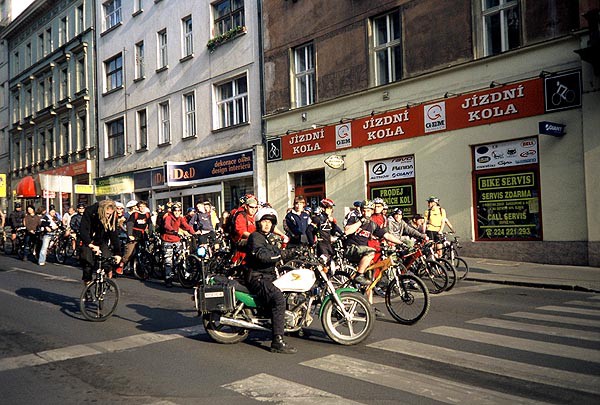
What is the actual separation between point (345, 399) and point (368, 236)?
4605mm

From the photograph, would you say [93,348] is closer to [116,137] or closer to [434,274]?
[434,274]

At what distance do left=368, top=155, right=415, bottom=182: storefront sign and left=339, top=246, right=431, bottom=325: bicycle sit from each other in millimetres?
9129

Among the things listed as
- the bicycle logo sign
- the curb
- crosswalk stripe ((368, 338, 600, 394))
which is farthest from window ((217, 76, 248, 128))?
crosswalk stripe ((368, 338, 600, 394))

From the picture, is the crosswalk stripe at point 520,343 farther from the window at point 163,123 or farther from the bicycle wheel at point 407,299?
the window at point 163,123

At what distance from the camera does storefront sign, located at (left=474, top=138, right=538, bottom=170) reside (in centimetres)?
1456

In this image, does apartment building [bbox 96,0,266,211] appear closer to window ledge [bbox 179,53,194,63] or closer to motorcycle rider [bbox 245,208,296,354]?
window ledge [bbox 179,53,194,63]

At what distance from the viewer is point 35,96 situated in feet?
129

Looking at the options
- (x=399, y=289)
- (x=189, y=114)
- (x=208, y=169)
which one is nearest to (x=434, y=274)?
(x=399, y=289)

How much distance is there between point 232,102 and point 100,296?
53.6ft

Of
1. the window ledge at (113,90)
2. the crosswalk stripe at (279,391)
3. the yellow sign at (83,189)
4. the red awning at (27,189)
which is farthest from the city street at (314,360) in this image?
the red awning at (27,189)

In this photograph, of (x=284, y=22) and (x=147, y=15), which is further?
(x=147, y=15)

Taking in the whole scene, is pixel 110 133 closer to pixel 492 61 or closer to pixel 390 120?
pixel 390 120

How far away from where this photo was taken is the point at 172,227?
12.8 metres

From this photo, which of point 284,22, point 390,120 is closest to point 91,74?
point 284,22
